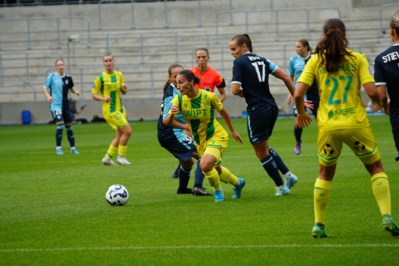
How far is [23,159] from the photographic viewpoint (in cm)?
1991

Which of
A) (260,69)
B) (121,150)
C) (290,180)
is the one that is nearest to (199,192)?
(290,180)

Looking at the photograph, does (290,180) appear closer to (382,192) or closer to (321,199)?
(321,199)

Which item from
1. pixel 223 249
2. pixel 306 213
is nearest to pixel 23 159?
pixel 306 213

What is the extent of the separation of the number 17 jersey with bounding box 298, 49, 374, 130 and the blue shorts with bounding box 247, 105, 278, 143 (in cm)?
329

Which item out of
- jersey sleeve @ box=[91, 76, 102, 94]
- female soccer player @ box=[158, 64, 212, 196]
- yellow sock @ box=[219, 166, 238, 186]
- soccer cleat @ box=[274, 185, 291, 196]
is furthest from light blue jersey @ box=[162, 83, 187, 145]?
jersey sleeve @ box=[91, 76, 102, 94]

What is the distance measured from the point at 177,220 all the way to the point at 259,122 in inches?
88.1

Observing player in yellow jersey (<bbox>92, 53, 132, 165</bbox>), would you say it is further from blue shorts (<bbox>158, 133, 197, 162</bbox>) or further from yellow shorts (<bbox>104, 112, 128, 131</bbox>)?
blue shorts (<bbox>158, 133, 197, 162</bbox>)

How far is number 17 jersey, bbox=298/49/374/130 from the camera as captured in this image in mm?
8273

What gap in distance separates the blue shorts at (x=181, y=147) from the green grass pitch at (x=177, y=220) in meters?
0.60

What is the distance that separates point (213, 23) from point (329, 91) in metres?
33.0

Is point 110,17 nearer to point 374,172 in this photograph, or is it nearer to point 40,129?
point 40,129

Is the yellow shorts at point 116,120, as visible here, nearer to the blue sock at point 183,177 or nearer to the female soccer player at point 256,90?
the blue sock at point 183,177

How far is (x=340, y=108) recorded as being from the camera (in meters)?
8.29

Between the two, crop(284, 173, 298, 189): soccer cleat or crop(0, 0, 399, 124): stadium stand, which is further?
crop(0, 0, 399, 124): stadium stand
